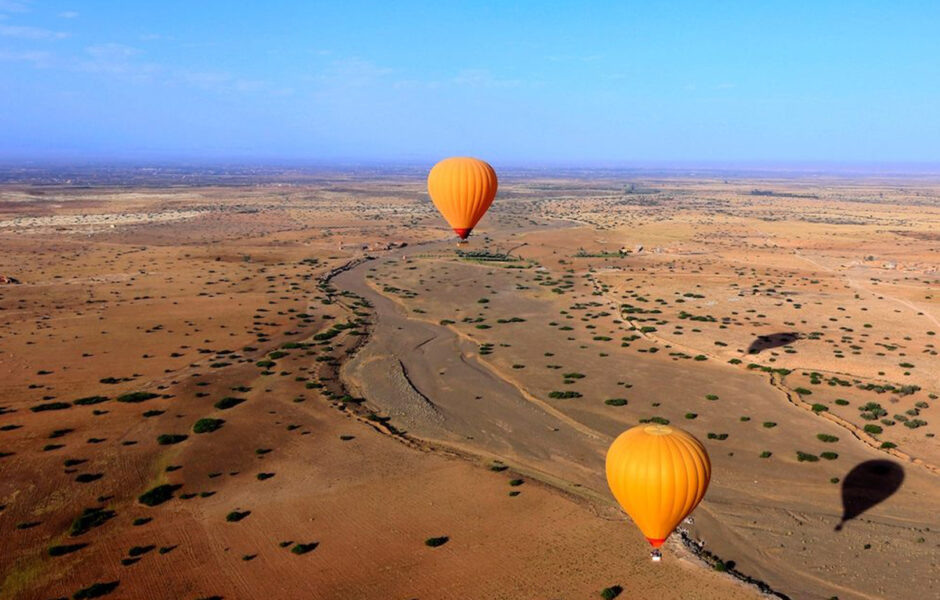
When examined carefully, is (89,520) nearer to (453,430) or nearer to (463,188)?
(453,430)

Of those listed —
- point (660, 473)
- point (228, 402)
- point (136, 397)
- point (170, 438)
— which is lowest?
point (170, 438)

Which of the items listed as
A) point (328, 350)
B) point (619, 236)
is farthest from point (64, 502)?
point (619, 236)

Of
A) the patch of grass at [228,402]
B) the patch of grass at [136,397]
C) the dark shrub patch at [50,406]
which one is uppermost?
the dark shrub patch at [50,406]

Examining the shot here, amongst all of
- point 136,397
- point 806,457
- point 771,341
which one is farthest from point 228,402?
point 771,341

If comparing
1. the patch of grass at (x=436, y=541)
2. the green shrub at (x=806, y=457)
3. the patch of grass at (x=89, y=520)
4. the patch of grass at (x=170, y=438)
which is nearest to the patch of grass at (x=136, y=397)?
the patch of grass at (x=170, y=438)

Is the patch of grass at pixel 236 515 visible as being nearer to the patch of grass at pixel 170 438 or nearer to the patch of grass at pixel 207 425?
the patch of grass at pixel 170 438

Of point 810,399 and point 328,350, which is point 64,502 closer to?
point 328,350
